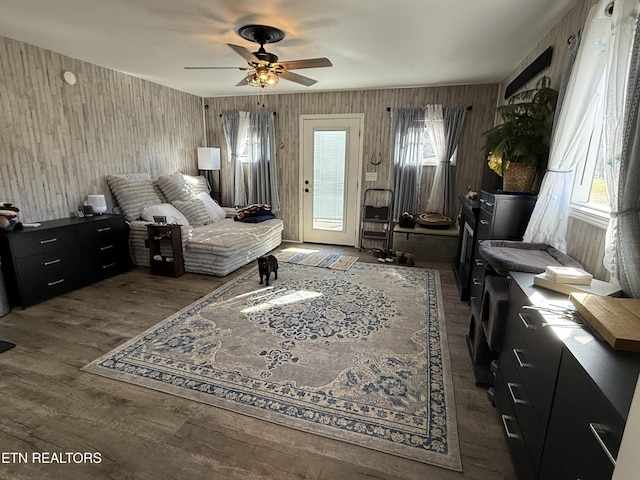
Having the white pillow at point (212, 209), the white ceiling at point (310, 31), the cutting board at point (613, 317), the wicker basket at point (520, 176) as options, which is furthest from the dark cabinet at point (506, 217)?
the white pillow at point (212, 209)

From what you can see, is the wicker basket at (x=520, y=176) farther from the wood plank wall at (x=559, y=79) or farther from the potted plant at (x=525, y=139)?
the wood plank wall at (x=559, y=79)

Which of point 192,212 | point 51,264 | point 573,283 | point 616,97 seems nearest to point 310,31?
point 616,97

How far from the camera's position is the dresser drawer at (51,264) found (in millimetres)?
2924

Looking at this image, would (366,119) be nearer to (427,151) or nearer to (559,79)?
(427,151)

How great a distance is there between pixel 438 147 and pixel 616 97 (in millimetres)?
3296

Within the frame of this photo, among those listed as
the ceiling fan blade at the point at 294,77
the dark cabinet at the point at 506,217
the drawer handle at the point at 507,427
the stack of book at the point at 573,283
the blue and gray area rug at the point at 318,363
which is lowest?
the blue and gray area rug at the point at 318,363

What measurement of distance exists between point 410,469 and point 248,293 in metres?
2.32

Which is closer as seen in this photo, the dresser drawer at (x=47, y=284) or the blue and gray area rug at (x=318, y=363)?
the blue and gray area rug at (x=318, y=363)

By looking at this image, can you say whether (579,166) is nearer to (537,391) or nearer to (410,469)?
(537,391)

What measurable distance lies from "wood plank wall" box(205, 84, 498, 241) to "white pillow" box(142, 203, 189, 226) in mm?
1672

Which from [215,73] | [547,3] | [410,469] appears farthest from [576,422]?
[215,73]

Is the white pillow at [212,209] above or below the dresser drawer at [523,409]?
above

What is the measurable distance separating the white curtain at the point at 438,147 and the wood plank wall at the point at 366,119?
150mm

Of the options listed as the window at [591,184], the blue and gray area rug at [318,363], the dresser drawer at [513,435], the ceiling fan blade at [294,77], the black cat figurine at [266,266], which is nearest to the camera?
the dresser drawer at [513,435]
